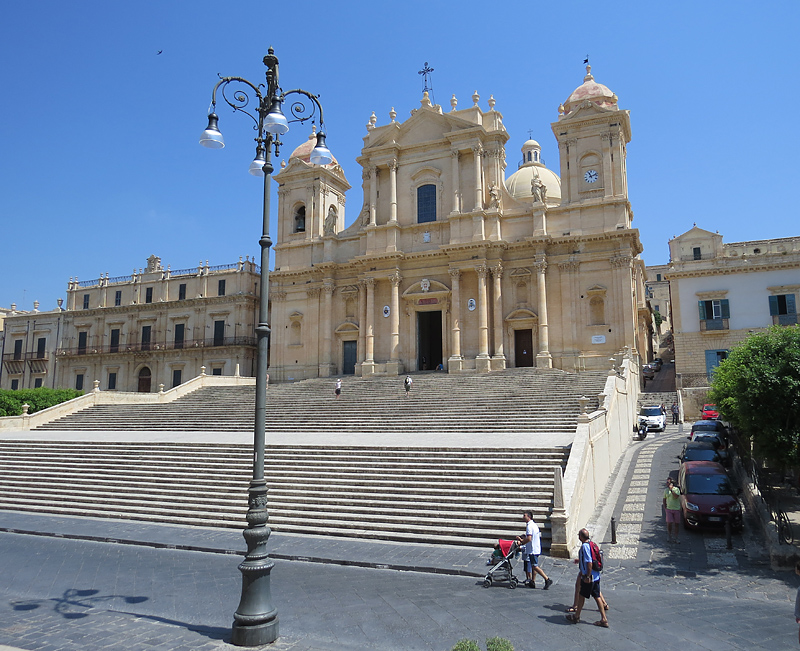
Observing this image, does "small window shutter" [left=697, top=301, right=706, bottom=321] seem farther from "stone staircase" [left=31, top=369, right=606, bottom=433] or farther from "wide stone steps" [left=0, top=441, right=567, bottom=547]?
"wide stone steps" [left=0, top=441, right=567, bottom=547]

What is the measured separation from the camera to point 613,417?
20.6 m

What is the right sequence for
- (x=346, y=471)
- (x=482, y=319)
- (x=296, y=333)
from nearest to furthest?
(x=346, y=471), (x=482, y=319), (x=296, y=333)

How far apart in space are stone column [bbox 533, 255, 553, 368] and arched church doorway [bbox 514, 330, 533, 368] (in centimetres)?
116

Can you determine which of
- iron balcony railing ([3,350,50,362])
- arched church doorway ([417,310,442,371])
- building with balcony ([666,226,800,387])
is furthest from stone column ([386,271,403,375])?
iron balcony railing ([3,350,50,362])

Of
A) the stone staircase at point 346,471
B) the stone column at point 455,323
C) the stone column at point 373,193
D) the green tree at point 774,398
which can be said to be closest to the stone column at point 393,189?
the stone column at point 373,193

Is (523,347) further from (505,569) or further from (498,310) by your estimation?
(505,569)

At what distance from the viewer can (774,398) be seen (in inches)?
487

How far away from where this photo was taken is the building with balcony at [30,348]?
Answer: 52.8m

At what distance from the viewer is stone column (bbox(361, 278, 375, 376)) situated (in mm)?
36719

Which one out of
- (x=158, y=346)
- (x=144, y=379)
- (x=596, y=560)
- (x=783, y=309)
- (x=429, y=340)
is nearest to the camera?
(x=596, y=560)

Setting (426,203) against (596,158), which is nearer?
(596,158)

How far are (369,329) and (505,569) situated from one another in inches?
1082

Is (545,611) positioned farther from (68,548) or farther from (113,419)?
(113,419)

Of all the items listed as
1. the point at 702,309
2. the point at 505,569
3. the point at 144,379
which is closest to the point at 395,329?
the point at 702,309
